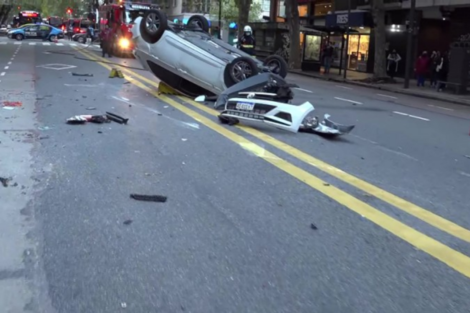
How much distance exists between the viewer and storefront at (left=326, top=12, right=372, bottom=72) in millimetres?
30203

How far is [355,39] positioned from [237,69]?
2378 centimetres

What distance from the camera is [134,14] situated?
3062 cm

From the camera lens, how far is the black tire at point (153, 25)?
44.4 feet

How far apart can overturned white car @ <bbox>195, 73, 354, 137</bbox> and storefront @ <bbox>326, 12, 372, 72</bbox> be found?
65.3 feet

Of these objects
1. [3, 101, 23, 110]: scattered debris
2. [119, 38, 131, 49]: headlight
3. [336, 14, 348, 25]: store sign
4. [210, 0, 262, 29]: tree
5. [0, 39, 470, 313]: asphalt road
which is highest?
[210, 0, 262, 29]: tree

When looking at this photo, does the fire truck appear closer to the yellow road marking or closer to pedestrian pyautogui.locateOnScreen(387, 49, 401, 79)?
pedestrian pyautogui.locateOnScreen(387, 49, 401, 79)

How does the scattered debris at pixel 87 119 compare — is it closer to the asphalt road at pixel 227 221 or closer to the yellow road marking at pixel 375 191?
the asphalt road at pixel 227 221

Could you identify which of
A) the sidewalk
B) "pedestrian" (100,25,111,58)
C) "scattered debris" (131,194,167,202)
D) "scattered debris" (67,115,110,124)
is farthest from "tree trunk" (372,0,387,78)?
"scattered debris" (131,194,167,202)

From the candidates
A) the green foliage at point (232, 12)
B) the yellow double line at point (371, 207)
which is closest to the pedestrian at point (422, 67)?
the yellow double line at point (371, 207)

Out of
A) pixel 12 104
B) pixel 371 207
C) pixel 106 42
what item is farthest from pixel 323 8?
pixel 371 207

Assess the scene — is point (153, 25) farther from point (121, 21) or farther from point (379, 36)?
point (121, 21)

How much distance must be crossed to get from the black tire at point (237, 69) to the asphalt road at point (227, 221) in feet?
7.99

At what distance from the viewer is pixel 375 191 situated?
6465mm

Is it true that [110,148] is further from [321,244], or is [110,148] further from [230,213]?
[321,244]
